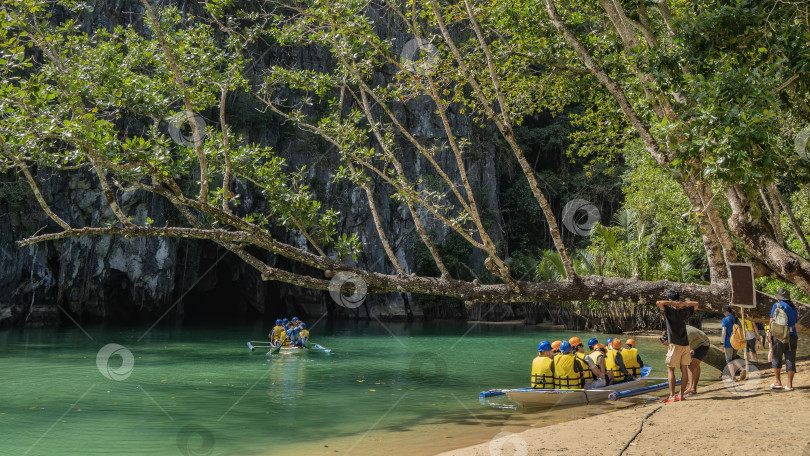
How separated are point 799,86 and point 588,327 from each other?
1791 centimetres

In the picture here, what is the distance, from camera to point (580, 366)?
9008mm

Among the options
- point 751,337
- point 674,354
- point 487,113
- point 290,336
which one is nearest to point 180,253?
point 290,336

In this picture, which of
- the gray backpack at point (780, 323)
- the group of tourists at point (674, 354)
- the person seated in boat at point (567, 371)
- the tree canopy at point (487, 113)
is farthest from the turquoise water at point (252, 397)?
the gray backpack at point (780, 323)

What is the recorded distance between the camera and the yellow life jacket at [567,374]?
29.2 feet

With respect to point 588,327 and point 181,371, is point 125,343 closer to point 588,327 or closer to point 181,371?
point 181,371

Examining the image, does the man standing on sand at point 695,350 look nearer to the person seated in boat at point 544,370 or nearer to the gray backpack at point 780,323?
the gray backpack at point 780,323

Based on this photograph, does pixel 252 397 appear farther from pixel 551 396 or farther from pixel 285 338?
pixel 285 338

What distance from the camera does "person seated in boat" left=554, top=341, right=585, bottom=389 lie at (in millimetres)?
8906

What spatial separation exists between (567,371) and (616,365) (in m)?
1.29

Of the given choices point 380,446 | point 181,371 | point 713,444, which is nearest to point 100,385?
point 181,371

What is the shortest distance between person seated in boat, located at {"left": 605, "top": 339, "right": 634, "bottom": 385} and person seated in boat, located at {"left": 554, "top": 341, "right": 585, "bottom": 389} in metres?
0.98

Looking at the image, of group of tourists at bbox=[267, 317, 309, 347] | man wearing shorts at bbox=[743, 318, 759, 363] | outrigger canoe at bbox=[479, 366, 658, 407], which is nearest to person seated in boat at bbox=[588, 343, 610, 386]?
outrigger canoe at bbox=[479, 366, 658, 407]

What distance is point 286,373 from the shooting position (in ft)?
41.8

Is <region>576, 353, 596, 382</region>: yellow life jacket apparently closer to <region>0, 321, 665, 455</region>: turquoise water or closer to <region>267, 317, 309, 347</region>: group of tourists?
<region>0, 321, 665, 455</region>: turquoise water
